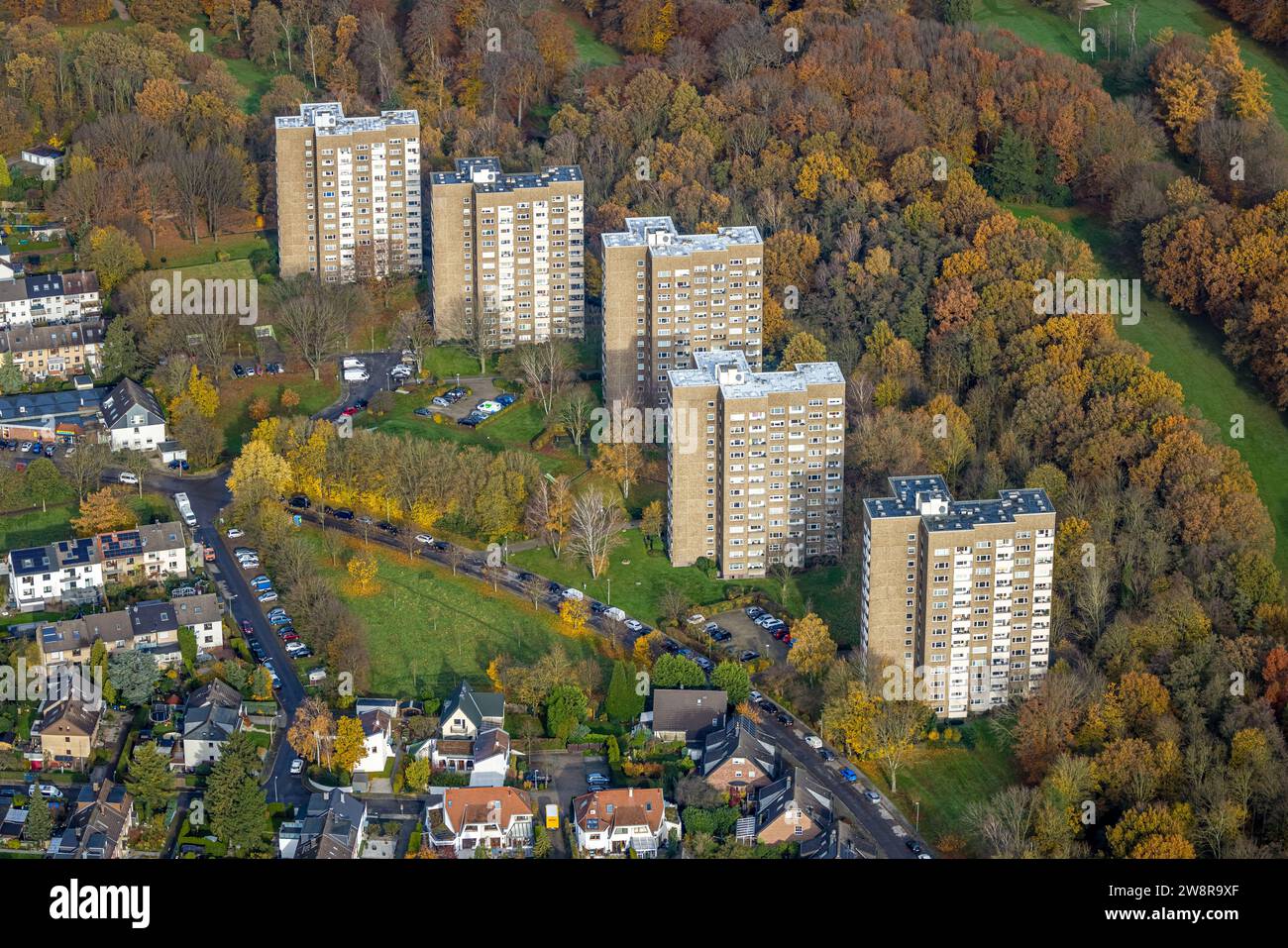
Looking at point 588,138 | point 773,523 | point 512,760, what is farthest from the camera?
point 588,138

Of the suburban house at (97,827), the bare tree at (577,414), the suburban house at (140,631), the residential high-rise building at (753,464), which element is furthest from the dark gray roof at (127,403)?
the suburban house at (97,827)

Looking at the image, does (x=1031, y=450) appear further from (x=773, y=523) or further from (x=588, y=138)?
(x=588, y=138)

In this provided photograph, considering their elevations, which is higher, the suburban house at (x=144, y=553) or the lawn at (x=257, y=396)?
the lawn at (x=257, y=396)

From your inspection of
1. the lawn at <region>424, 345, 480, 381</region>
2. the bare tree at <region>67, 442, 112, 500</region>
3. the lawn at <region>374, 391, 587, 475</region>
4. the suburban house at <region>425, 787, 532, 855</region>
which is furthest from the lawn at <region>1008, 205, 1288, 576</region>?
the bare tree at <region>67, 442, 112, 500</region>

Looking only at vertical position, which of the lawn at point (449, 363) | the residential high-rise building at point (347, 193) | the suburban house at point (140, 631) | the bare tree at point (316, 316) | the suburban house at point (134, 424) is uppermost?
the residential high-rise building at point (347, 193)

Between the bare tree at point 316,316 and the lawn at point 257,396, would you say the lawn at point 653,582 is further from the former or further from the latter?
the bare tree at point 316,316

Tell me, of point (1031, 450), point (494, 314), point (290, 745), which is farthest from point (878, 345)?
point (290, 745)
